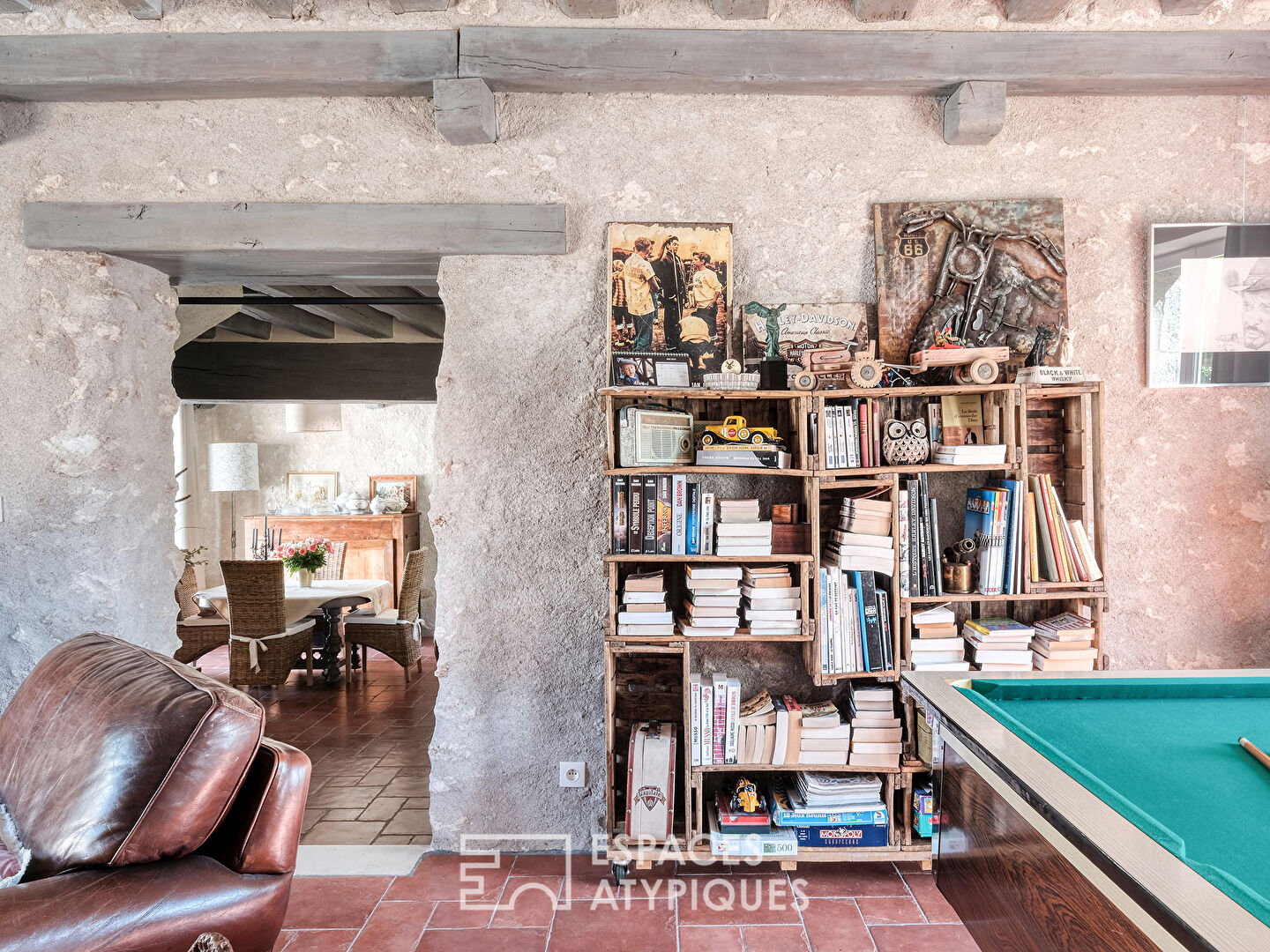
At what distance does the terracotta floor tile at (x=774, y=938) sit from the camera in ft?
7.28

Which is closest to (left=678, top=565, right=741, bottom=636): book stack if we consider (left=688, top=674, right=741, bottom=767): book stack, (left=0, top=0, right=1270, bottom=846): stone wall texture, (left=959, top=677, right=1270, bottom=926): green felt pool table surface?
(left=688, top=674, right=741, bottom=767): book stack

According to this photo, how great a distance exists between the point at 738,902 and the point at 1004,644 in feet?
4.27

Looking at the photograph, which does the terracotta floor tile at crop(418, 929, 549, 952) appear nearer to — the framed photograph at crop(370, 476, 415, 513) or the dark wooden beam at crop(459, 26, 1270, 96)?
the dark wooden beam at crop(459, 26, 1270, 96)

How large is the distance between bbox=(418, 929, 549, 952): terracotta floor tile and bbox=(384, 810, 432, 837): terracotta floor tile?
2.30 ft

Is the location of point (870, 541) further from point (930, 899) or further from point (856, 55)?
point (856, 55)

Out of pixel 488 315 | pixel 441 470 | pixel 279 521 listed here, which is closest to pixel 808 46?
pixel 488 315

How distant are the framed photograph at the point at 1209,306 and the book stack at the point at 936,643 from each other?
1.26m

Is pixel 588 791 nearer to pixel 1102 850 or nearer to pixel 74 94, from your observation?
pixel 1102 850

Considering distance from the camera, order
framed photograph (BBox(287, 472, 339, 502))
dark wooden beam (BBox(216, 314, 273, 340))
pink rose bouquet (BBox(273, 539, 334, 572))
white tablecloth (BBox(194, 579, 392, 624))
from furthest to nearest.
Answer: framed photograph (BBox(287, 472, 339, 502)) → dark wooden beam (BBox(216, 314, 273, 340)) → pink rose bouquet (BBox(273, 539, 334, 572)) → white tablecloth (BBox(194, 579, 392, 624))

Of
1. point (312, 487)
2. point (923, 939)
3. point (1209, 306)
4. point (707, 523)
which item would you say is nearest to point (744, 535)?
point (707, 523)

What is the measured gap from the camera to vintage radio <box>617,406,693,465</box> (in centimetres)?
250

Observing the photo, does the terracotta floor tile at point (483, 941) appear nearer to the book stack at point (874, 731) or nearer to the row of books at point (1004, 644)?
the book stack at point (874, 731)

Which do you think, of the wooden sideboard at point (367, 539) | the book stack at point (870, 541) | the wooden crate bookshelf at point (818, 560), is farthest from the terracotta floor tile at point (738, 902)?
the wooden sideboard at point (367, 539)

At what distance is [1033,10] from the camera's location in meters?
2.54
